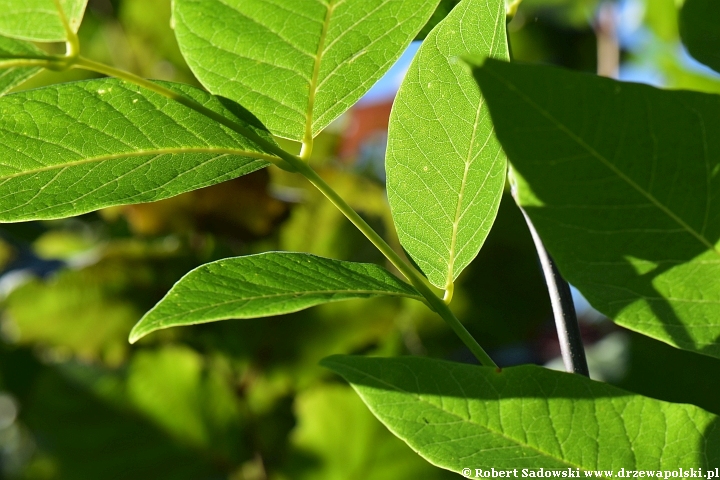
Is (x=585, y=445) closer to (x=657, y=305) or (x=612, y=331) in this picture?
(x=657, y=305)

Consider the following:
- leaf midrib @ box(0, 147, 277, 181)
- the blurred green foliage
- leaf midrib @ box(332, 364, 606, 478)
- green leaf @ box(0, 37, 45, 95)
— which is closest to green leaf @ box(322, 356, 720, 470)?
leaf midrib @ box(332, 364, 606, 478)

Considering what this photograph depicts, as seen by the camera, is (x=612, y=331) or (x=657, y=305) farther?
(x=612, y=331)

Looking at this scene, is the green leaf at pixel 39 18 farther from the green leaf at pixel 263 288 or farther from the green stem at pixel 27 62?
the green leaf at pixel 263 288

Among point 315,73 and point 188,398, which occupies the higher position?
point 315,73

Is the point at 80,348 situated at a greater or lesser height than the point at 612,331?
lesser

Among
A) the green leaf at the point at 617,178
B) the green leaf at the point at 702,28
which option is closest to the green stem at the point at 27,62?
the green leaf at the point at 617,178

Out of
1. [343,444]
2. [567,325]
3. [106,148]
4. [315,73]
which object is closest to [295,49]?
[315,73]

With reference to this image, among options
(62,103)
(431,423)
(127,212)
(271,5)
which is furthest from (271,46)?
(127,212)

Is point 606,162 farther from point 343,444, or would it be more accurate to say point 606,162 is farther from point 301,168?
point 343,444
